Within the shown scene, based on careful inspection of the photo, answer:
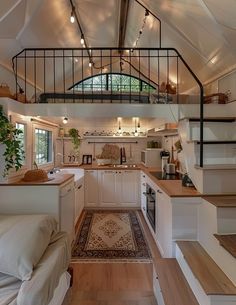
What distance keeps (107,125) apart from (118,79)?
1.76 metres

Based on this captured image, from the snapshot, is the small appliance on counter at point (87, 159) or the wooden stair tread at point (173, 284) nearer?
the wooden stair tread at point (173, 284)

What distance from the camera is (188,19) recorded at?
347cm

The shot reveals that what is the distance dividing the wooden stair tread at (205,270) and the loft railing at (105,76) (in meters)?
0.85

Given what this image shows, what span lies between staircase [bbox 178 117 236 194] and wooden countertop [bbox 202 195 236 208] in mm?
126

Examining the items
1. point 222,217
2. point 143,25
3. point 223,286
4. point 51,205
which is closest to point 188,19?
point 143,25

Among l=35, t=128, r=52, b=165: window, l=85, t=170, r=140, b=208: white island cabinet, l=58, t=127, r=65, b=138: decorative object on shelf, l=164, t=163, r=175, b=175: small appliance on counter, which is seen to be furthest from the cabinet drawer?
l=58, t=127, r=65, b=138: decorative object on shelf

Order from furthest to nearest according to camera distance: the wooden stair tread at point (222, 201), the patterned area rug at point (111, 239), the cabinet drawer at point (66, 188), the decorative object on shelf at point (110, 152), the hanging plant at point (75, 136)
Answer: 1. the decorative object on shelf at point (110, 152)
2. the hanging plant at point (75, 136)
3. the patterned area rug at point (111, 239)
4. the cabinet drawer at point (66, 188)
5. the wooden stair tread at point (222, 201)

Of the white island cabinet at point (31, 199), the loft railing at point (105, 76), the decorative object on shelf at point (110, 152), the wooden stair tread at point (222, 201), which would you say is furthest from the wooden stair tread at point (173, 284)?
the decorative object on shelf at point (110, 152)

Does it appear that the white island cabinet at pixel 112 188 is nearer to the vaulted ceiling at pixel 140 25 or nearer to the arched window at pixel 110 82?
the vaulted ceiling at pixel 140 25

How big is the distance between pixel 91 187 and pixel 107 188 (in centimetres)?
35

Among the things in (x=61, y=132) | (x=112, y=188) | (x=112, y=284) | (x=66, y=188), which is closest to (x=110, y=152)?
(x=112, y=188)

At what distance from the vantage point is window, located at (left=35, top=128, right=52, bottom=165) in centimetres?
467

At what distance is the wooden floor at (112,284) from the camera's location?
231 cm

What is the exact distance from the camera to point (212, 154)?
→ 2949 millimetres
